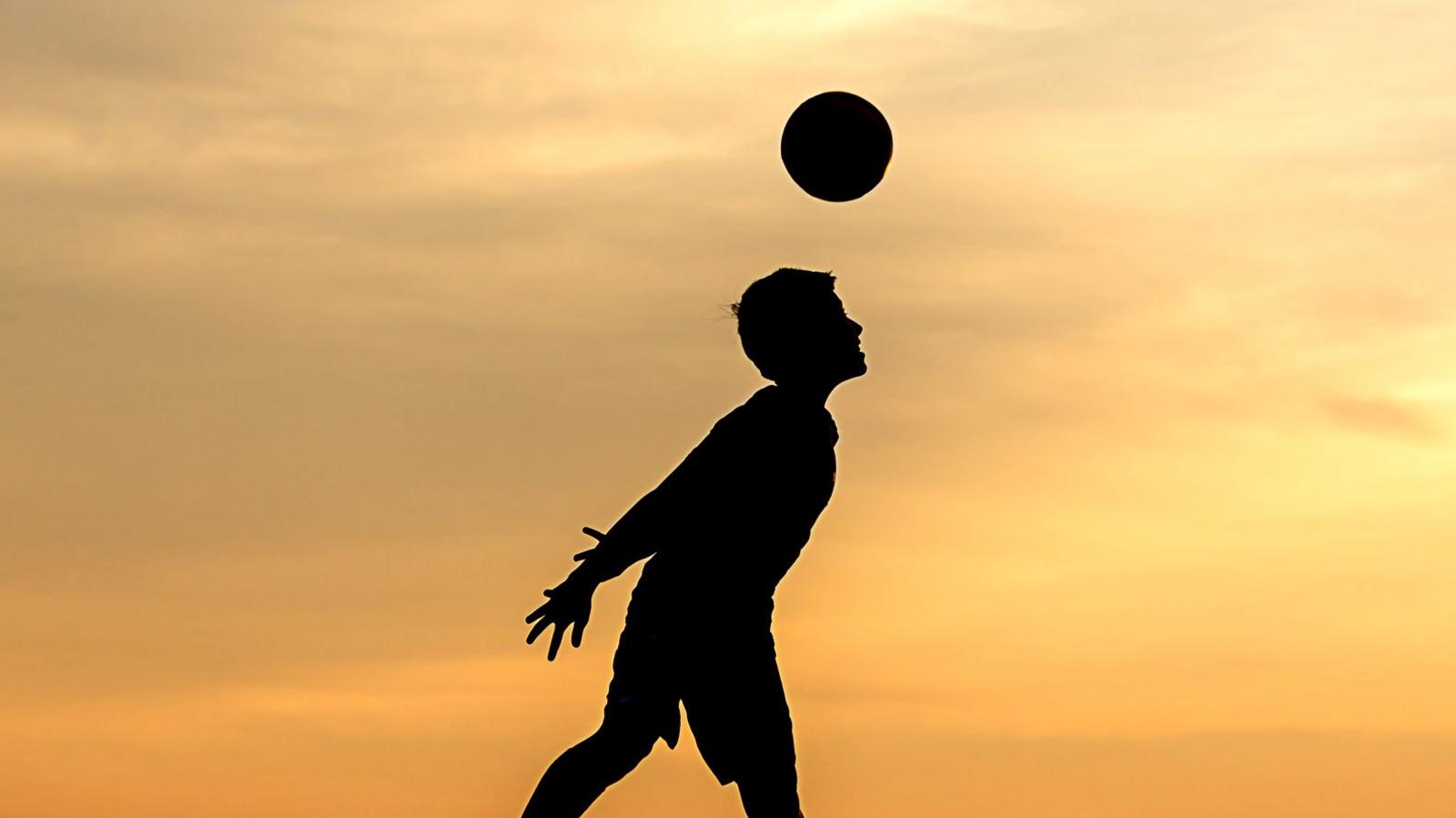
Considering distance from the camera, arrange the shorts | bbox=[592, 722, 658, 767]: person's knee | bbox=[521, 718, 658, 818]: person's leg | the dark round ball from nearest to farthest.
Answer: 1. bbox=[521, 718, 658, 818]: person's leg
2. bbox=[592, 722, 658, 767]: person's knee
3. the shorts
4. the dark round ball

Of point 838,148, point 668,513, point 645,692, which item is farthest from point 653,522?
point 838,148

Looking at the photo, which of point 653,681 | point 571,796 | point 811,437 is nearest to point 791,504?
point 811,437

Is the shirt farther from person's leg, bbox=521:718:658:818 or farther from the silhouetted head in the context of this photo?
person's leg, bbox=521:718:658:818

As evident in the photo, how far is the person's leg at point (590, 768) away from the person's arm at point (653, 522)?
2.09ft

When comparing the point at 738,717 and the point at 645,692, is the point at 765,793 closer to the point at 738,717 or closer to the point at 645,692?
the point at 738,717

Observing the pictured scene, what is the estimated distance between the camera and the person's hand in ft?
34.8

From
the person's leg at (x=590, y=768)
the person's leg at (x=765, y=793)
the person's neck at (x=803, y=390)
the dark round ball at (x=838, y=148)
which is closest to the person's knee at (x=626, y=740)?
the person's leg at (x=590, y=768)

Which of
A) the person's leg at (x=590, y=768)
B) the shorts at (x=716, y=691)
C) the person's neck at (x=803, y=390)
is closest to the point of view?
the person's leg at (x=590, y=768)

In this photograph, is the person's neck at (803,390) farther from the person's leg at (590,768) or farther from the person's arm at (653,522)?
the person's leg at (590,768)

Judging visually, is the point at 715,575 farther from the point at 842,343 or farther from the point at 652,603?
the point at 842,343

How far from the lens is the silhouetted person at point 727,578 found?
10711mm

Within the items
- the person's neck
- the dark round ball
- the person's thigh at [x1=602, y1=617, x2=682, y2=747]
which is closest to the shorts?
the person's thigh at [x1=602, y1=617, x2=682, y2=747]

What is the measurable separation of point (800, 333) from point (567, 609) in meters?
1.70

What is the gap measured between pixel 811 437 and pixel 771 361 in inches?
16.5
